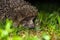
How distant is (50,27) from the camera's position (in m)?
3.81

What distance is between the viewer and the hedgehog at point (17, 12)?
3.83m

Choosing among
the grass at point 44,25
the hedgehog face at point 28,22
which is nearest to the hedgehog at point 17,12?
the hedgehog face at point 28,22

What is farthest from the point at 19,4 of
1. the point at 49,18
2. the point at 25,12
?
the point at 49,18

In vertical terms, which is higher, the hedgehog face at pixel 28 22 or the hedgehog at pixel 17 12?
the hedgehog at pixel 17 12

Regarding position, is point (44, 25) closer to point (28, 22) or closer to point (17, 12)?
point (28, 22)

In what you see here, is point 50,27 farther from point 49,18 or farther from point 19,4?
point 19,4

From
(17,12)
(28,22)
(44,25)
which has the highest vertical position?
(17,12)

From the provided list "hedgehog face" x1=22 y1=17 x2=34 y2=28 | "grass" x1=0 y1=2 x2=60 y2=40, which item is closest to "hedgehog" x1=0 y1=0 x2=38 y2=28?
"hedgehog face" x1=22 y1=17 x2=34 y2=28

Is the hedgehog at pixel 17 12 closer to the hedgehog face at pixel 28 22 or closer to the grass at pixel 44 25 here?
the hedgehog face at pixel 28 22

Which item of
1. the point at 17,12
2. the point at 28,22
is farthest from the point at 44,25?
the point at 17,12

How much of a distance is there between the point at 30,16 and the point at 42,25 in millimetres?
330

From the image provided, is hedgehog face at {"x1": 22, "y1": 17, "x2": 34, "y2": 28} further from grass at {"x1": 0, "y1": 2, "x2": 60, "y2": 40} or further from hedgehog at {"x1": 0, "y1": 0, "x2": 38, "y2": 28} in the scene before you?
grass at {"x1": 0, "y1": 2, "x2": 60, "y2": 40}

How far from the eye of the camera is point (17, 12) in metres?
3.85

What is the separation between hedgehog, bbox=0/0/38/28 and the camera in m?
3.83
